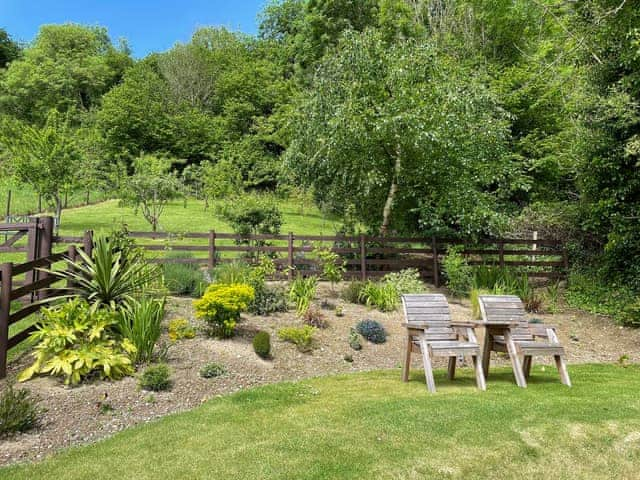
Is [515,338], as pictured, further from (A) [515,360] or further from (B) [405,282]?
(B) [405,282]

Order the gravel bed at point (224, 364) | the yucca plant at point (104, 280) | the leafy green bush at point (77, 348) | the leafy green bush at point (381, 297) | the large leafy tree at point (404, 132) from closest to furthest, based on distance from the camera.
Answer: the gravel bed at point (224, 364) < the leafy green bush at point (77, 348) < the yucca plant at point (104, 280) < the leafy green bush at point (381, 297) < the large leafy tree at point (404, 132)

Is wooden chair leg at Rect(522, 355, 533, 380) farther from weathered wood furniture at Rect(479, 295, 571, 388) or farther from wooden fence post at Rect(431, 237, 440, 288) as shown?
wooden fence post at Rect(431, 237, 440, 288)

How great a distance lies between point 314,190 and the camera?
14602mm

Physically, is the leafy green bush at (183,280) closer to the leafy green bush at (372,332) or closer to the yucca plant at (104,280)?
the yucca plant at (104,280)

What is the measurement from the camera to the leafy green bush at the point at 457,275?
11.3m

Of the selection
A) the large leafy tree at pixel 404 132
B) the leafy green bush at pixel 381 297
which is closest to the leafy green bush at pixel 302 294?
the leafy green bush at pixel 381 297

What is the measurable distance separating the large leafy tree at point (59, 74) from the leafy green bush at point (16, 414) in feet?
120

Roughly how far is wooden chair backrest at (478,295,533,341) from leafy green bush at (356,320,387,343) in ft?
7.13

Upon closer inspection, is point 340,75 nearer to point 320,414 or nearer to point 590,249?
point 590,249

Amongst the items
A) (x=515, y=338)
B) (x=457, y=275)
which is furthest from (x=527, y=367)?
(x=457, y=275)

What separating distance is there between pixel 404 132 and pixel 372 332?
5580 mm

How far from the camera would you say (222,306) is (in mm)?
6449

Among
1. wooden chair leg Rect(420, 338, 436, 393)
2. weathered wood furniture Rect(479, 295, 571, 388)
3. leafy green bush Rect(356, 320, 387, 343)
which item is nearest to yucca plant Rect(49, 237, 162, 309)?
leafy green bush Rect(356, 320, 387, 343)

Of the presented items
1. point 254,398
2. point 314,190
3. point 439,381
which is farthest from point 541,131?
point 254,398
